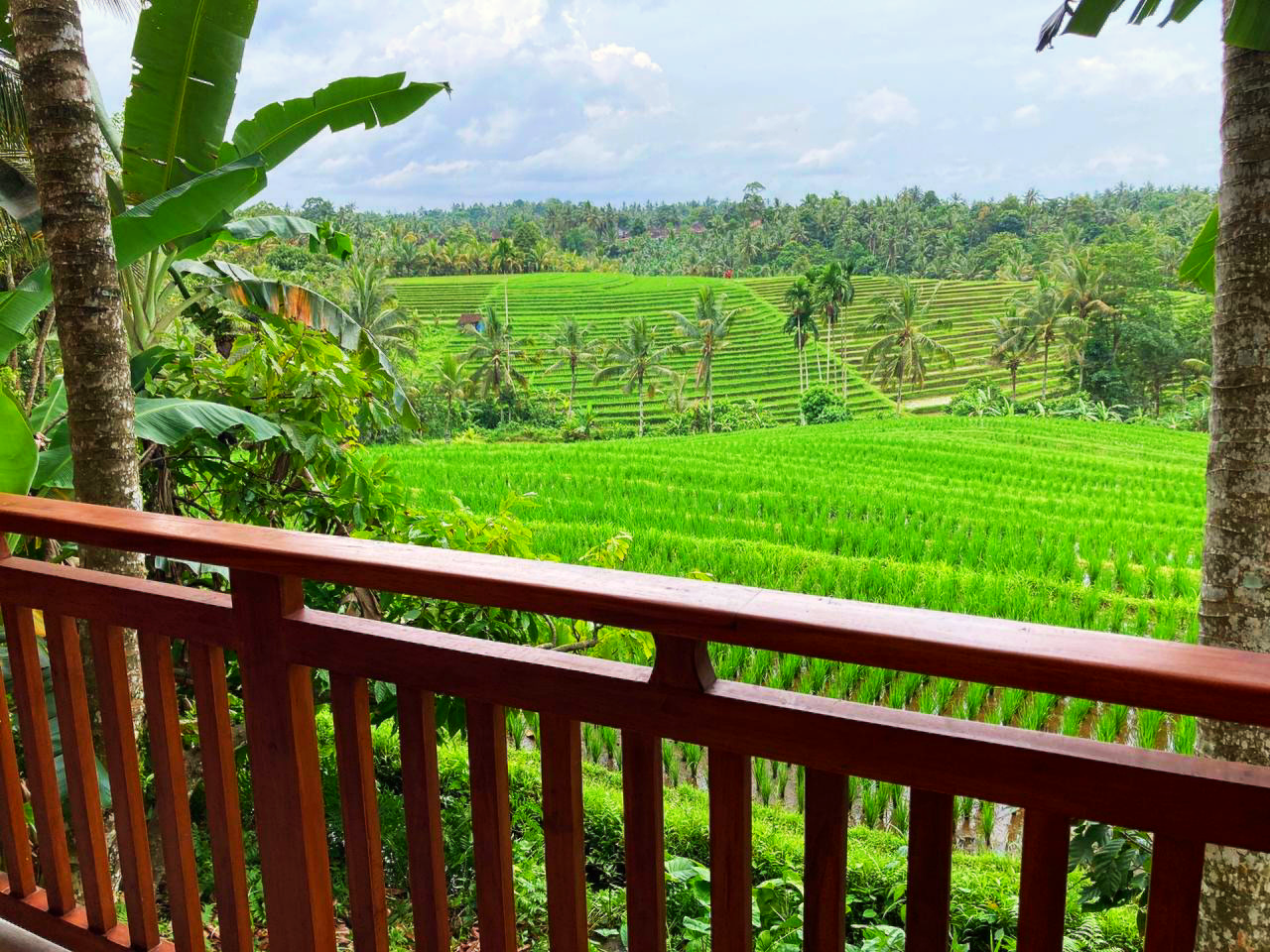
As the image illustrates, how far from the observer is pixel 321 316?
338 centimetres

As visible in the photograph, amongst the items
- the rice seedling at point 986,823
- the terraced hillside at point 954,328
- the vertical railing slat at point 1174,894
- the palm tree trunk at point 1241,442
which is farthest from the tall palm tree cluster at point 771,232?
the vertical railing slat at point 1174,894

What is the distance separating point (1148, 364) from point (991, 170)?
2762 cm

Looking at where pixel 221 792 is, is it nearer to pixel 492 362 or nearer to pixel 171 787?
pixel 171 787

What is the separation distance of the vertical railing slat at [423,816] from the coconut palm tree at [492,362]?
25.6 metres

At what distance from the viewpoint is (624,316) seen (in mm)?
33344

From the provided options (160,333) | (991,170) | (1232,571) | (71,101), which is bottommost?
(1232,571)

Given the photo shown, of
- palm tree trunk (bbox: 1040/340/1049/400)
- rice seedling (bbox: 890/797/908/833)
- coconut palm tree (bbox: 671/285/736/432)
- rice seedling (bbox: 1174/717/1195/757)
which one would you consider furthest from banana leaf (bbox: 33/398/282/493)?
palm tree trunk (bbox: 1040/340/1049/400)

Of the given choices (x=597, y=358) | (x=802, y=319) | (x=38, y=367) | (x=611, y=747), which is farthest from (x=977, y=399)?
(x=38, y=367)

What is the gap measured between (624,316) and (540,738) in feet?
109

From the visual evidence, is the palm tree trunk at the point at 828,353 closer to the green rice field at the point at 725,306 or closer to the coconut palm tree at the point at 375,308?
the green rice field at the point at 725,306

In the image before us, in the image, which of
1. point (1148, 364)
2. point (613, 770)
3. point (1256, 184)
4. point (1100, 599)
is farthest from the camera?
point (1148, 364)

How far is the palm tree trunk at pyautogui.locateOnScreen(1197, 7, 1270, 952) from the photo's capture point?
1408 mm

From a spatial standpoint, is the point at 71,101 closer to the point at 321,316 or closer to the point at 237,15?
the point at 237,15

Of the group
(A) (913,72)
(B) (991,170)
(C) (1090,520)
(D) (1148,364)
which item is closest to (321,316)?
(C) (1090,520)
